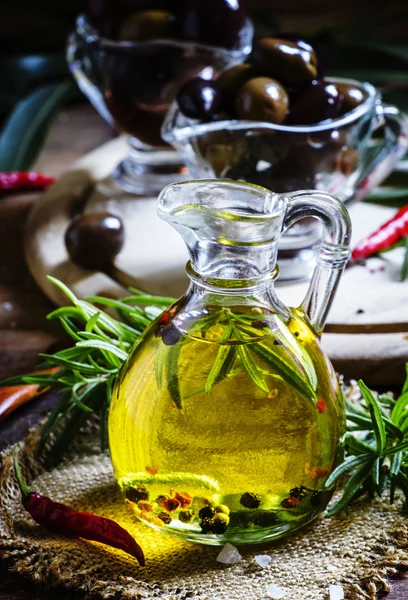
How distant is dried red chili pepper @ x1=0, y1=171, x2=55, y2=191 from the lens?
1.80 m

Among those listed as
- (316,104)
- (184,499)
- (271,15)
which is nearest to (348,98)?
(316,104)

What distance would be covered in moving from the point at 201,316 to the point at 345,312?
49 centimetres

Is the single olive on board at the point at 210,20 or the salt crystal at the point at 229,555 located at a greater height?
the single olive on board at the point at 210,20

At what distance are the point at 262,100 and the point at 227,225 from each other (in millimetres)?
578

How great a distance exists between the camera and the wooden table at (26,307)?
855 mm

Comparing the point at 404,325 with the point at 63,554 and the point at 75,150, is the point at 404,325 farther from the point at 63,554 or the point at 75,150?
the point at 75,150

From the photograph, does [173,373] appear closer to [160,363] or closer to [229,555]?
[160,363]

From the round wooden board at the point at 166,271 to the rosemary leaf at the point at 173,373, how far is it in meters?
0.40

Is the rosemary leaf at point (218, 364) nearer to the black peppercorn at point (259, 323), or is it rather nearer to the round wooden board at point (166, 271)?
the black peppercorn at point (259, 323)

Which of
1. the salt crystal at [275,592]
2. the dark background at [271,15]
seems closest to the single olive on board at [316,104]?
the salt crystal at [275,592]

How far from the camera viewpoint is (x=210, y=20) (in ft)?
5.37

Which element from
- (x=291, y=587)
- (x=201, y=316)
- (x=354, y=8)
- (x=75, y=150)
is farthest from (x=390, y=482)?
(x=354, y=8)

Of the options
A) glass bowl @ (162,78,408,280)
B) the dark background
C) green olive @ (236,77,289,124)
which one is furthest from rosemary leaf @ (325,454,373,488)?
the dark background

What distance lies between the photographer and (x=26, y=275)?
154 cm
